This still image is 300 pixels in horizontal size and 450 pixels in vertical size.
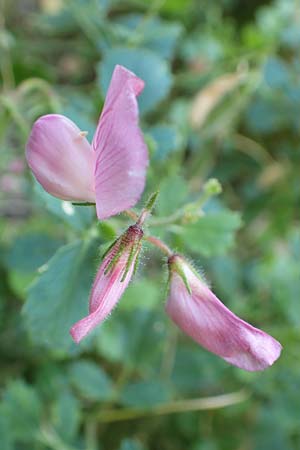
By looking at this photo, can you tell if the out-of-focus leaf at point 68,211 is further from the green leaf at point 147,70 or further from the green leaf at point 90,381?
the green leaf at point 90,381

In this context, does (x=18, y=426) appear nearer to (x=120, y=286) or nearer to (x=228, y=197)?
(x=120, y=286)

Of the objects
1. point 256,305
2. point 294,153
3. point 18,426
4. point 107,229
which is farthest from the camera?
point 294,153

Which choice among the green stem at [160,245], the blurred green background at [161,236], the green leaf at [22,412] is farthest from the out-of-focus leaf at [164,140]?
the green leaf at [22,412]

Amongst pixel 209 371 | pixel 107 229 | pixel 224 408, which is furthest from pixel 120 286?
pixel 224 408

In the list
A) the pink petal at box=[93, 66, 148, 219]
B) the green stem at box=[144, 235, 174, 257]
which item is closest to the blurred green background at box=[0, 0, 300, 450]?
the green stem at box=[144, 235, 174, 257]

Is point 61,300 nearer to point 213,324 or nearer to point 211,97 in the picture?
point 213,324

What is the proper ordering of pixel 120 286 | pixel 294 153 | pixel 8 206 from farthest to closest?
pixel 294 153
pixel 8 206
pixel 120 286
